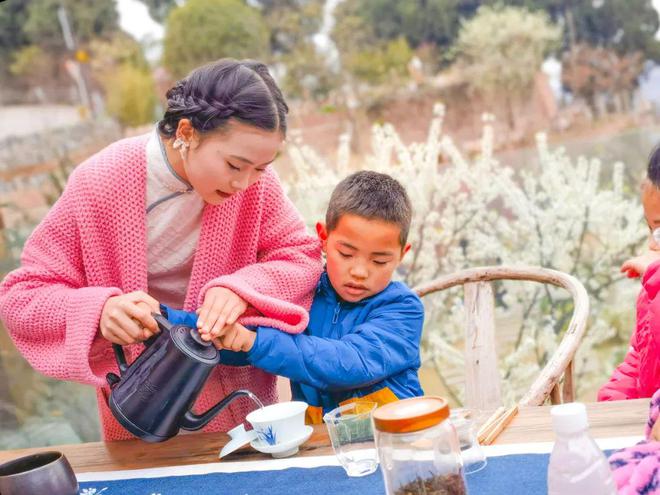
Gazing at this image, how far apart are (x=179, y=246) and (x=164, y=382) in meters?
0.44

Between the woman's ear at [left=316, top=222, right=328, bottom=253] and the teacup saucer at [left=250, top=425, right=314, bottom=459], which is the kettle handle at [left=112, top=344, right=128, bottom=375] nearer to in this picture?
the teacup saucer at [left=250, top=425, right=314, bottom=459]

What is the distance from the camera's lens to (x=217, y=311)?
138 centimetres

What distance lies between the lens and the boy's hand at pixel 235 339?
1391 millimetres

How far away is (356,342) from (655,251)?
0.71 meters

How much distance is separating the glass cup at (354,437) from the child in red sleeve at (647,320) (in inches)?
24.0

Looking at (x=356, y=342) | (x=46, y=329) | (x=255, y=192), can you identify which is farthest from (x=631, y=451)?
(x=46, y=329)

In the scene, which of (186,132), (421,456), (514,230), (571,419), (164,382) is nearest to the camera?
(571,419)

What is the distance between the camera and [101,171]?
157cm

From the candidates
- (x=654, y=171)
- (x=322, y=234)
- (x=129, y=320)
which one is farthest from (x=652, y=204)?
(x=129, y=320)

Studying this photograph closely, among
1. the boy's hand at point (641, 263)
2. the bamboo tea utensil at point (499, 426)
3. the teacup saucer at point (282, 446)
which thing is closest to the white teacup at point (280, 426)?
the teacup saucer at point (282, 446)

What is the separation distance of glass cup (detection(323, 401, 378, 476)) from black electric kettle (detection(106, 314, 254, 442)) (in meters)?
0.19

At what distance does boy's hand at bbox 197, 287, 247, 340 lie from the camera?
1.34 m

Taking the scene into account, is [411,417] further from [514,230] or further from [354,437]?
[514,230]

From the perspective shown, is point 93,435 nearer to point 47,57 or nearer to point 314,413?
point 47,57
